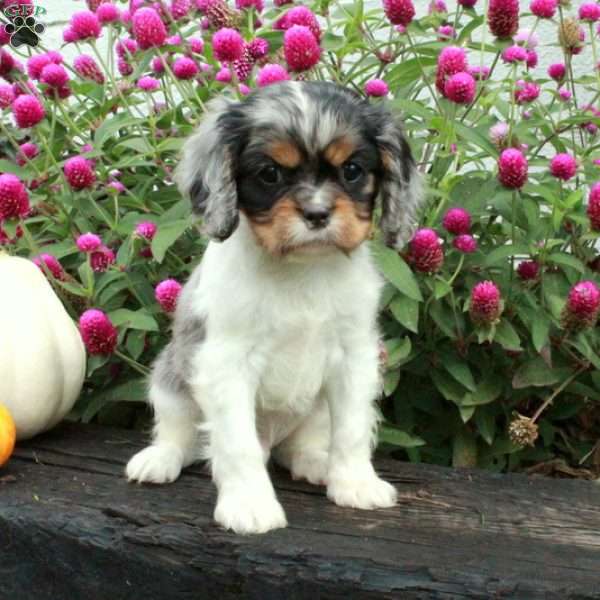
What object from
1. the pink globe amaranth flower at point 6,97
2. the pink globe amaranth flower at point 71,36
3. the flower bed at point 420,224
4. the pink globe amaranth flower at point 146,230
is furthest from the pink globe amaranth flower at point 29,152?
the pink globe amaranth flower at point 146,230

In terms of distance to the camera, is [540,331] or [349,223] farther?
[540,331]

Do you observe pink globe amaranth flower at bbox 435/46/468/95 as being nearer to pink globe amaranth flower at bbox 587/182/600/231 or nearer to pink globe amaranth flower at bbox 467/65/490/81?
pink globe amaranth flower at bbox 467/65/490/81

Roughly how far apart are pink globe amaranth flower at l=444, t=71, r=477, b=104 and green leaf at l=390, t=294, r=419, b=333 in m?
0.71

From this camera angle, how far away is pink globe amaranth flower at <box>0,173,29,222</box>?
3.45 metres

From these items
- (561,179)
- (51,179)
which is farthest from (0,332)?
(561,179)

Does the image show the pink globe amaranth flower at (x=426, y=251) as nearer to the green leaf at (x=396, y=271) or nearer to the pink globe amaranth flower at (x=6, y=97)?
the green leaf at (x=396, y=271)

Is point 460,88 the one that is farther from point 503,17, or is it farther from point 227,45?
point 227,45

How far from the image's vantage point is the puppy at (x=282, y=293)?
2750 millimetres

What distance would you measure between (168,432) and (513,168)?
146 centimetres

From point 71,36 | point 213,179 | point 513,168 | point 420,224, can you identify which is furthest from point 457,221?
point 71,36

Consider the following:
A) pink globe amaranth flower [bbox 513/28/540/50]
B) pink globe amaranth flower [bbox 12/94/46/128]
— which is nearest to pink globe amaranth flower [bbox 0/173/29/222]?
pink globe amaranth flower [bbox 12/94/46/128]

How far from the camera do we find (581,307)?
3.38 metres

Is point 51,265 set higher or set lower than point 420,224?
lower

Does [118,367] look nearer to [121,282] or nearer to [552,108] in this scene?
[121,282]
